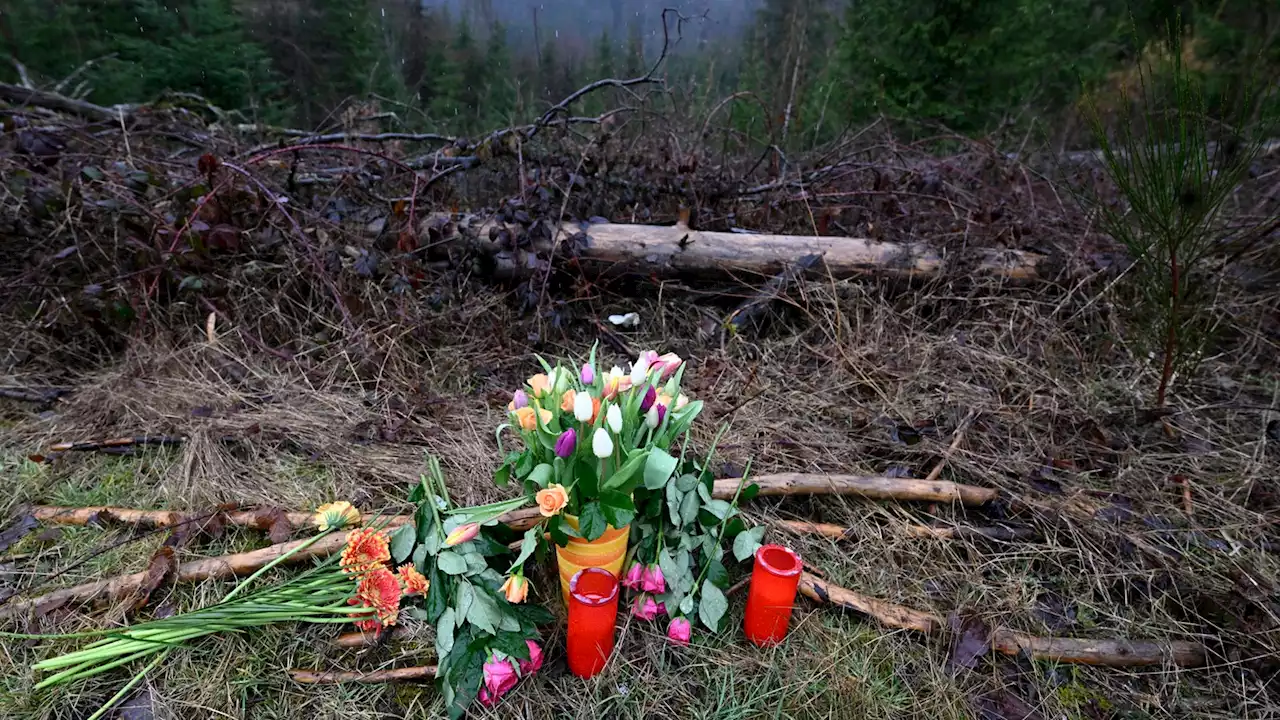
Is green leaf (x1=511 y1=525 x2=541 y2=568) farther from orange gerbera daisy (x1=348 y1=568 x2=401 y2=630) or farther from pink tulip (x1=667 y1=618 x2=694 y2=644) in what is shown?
pink tulip (x1=667 y1=618 x2=694 y2=644)

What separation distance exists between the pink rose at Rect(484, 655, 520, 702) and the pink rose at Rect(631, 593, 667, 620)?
338mm

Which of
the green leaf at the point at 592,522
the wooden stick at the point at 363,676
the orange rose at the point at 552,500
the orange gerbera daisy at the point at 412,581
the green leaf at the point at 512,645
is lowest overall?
the wooden stick at the point at 363,676

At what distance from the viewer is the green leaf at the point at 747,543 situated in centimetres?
168

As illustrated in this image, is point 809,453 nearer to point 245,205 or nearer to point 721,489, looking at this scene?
point 721,489

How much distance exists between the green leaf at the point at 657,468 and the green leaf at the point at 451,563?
1.59 feet

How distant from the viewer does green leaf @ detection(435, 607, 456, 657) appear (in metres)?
1.46

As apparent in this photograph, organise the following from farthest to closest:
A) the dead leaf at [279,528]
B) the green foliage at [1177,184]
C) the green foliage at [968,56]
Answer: the green foliage at [968,56] → the green foliage at [1177,184] → the dead leaf at [279,528]

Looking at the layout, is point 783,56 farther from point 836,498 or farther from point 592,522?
point 592,522

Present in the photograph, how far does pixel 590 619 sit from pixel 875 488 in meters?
1.06

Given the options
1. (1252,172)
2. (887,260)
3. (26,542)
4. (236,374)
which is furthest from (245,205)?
(1252,172)

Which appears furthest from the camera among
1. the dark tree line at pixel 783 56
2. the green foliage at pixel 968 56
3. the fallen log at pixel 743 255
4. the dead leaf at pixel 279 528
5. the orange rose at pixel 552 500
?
the green foliage at pixel 968 56

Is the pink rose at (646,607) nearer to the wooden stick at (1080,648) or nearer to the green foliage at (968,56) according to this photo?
the wooden stick at (1080,648)

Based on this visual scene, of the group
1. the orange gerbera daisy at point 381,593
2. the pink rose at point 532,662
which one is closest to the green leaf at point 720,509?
the pink rose at point 532,662

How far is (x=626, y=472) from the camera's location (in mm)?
1448
